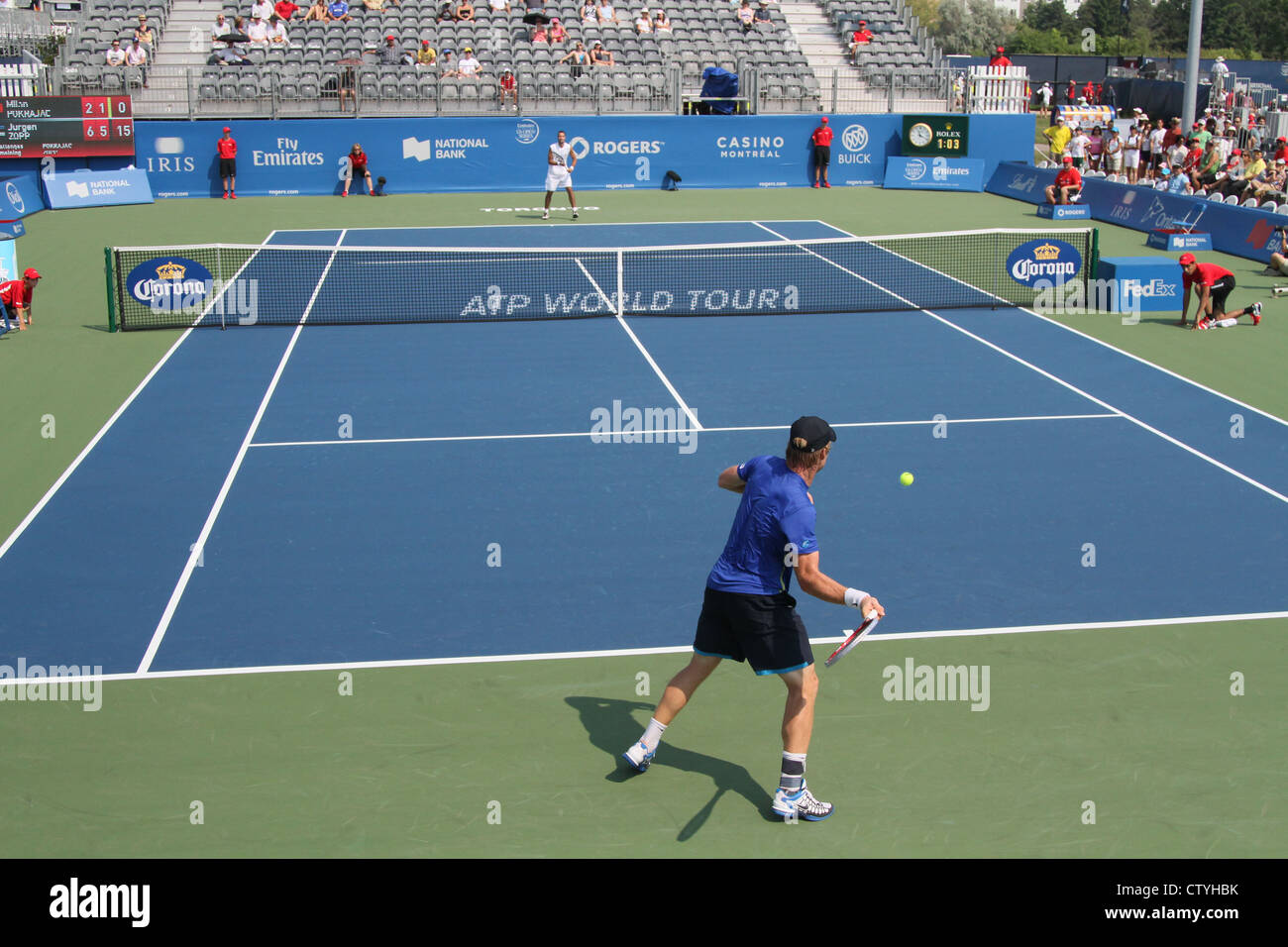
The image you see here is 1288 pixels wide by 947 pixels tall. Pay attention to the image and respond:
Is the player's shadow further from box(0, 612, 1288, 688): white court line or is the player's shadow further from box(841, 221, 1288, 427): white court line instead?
box(841, 221, 1288, 427): white court line

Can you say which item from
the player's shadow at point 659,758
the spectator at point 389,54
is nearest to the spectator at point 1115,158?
the spectator at point 389,54

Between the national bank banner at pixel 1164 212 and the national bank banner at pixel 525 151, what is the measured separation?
12.7ft

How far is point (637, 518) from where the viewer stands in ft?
36.2

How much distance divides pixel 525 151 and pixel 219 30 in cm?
1176

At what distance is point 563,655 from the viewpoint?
27.8ft

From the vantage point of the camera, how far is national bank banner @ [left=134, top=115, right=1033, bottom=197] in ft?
116

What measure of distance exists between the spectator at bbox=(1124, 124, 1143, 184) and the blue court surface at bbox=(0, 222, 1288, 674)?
20749 millimetres

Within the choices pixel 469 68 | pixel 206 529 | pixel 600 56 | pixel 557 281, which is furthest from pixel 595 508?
pixel 600 56

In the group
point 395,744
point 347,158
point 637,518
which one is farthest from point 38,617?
point 347,158

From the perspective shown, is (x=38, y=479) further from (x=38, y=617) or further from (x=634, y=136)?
(x=634, y=136)

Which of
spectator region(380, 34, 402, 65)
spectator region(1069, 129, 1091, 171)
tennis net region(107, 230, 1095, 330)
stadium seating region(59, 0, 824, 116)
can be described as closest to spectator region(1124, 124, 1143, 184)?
spectator region(1069, 129, 1091, 171)

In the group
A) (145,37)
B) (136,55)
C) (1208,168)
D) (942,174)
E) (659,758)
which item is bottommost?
(659,758)

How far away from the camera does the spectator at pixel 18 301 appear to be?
18.2 metres

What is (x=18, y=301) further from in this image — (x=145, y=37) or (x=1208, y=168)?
(x=1208, y=168)
